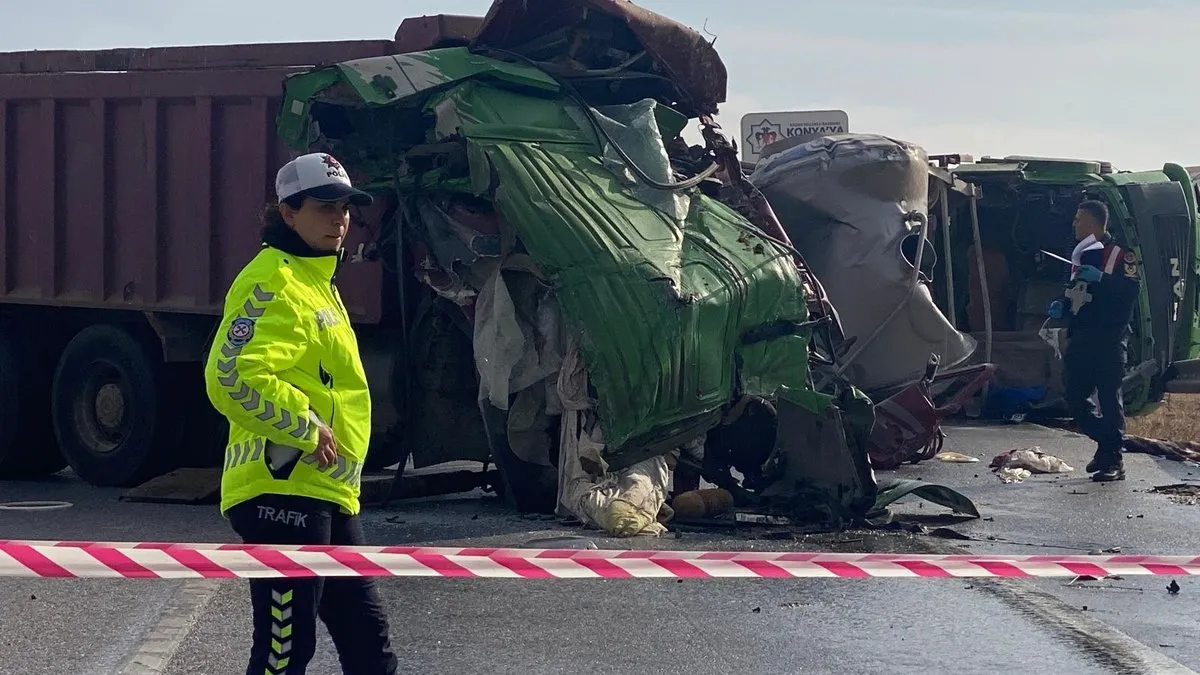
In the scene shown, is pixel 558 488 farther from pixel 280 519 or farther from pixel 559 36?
pixel 280 519

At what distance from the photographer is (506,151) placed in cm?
887

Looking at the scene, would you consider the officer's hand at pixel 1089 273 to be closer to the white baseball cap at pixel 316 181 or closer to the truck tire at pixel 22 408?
the truck tire at pixel 22 408

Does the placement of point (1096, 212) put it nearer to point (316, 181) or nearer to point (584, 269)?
point (584, 269)

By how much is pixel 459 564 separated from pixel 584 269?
374cm

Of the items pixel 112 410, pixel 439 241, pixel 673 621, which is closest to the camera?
pixel 673 621

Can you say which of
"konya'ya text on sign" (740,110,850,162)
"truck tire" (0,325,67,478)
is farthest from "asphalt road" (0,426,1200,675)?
"konya'ya text on sign" (740,110,850,162)

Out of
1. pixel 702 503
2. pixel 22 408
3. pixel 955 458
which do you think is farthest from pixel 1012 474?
pixel 22 408

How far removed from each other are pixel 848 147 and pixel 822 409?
2826 millimetres

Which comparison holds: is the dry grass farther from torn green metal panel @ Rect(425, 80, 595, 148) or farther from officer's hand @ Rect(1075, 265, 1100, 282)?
torn green metal panel @ Rect(425, 80, 595, 148)

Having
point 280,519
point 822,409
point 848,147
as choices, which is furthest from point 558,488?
point 280,519

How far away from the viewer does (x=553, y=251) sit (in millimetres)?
8477

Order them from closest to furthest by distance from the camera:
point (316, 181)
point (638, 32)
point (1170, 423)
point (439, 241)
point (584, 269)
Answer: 1. point (316, 181)
2. point (584, 269)
3. point (439, 241)
4. point (638, 32)
5. point (1170, 423)

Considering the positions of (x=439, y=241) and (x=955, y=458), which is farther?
(x=955, y=458)

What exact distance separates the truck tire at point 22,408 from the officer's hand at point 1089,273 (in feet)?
23.6
